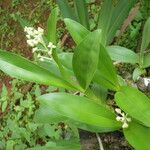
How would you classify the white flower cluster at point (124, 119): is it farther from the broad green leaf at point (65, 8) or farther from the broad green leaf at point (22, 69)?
the broad green leaf at point (65, 8)

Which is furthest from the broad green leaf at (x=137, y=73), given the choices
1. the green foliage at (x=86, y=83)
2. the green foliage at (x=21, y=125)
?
the green foliage at (x=21, y=125)

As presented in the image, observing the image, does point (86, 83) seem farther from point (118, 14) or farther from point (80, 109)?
point (118, 14)

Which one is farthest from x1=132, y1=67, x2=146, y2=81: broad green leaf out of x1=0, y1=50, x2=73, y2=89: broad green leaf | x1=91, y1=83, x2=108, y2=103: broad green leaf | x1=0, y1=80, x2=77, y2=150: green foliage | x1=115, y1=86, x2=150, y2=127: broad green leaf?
x1=0, y1=80, x2=77, y2=150: green foliage

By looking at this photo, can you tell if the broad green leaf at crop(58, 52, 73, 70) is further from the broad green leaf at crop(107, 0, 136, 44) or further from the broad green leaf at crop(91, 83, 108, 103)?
the broad green leaf at crop(107, 0, 136, 44)

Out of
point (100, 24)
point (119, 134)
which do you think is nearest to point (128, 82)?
point (119, 134)

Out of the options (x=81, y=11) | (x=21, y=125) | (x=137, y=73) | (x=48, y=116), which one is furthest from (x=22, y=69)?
(x=21, y=125)

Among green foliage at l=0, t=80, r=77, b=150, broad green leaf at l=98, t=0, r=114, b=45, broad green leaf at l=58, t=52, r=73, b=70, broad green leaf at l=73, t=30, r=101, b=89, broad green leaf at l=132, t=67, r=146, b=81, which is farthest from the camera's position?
green foliage at l=0, t=80, r=77, b=150
